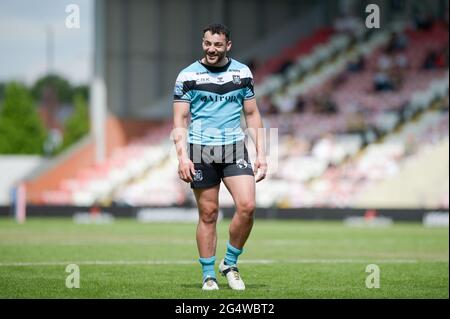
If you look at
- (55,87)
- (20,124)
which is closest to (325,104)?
(20,124)

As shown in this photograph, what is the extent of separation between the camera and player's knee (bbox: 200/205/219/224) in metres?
10.3

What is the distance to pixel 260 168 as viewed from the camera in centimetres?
1034

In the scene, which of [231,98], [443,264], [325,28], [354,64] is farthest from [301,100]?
[231,98]

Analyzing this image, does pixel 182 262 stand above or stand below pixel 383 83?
below

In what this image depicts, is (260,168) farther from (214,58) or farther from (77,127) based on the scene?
(77,127)

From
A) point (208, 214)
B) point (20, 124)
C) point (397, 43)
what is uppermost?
point (397, 43)

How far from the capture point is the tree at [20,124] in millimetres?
68125

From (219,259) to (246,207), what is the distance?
442 cm

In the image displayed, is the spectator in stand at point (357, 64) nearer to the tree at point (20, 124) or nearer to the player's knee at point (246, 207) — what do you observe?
Result: the player's knee at point (246, 207)

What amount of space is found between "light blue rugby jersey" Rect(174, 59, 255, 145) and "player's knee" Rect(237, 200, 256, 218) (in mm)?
610

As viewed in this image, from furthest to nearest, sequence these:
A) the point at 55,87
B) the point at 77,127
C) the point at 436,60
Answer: the point at 55,87 → the point at 77,127 → the point at 436,60

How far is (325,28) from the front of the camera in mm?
40438

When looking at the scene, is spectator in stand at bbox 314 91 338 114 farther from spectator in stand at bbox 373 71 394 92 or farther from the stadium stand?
spectator in stand at bbox 373 71 394 92
